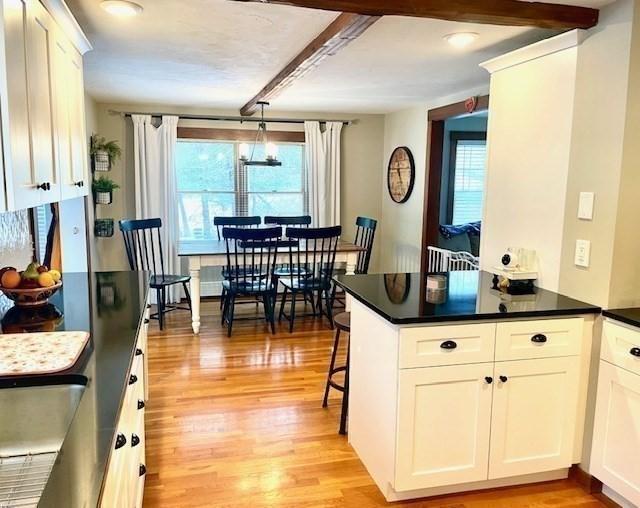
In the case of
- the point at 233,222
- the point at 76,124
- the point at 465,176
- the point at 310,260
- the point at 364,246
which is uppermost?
the point at 76,124

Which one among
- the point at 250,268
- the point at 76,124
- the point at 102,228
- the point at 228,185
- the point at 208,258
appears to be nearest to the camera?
the point at 76,124

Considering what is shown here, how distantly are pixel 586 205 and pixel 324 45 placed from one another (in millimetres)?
1591

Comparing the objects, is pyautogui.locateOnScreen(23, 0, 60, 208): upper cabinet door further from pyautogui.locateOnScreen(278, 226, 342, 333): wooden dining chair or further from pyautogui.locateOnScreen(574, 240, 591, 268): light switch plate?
pyautogui.locateOnScreen(278, 226, 342, 333): wooden dining chair

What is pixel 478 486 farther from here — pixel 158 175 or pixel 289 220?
pixel 158 175

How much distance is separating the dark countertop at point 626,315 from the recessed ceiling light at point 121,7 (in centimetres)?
255

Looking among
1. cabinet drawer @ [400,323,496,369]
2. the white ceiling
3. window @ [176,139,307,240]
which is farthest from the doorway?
cabinet drawer @ [400,323,496,369]

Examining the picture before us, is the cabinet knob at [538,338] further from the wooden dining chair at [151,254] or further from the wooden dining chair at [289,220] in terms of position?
the wooden dining chair at [289,220]

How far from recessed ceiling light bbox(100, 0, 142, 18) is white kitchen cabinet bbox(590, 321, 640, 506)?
259 centimetres

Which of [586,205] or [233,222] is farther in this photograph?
[233,222]

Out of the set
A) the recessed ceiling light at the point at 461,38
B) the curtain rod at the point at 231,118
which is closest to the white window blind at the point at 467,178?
the curtain rod at the point at 231,118

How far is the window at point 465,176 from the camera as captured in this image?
21.3 feet

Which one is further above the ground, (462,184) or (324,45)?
(324,45)

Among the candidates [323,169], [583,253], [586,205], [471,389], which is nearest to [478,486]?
[471,389]

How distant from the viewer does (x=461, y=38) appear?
2.85 metres
